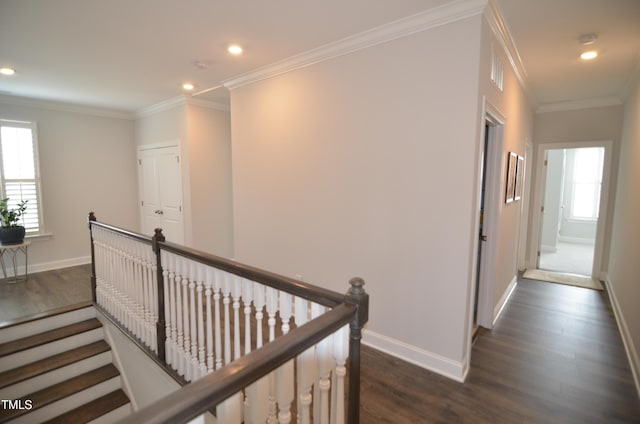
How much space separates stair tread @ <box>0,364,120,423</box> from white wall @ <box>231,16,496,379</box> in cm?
206

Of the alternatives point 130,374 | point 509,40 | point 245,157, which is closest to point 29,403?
point 130,374

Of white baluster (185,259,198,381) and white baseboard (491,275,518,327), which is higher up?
white baluster (185,259,198,381)

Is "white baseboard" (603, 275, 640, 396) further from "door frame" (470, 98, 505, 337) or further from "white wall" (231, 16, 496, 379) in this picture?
"white wall" (231, 16, 496, 379)

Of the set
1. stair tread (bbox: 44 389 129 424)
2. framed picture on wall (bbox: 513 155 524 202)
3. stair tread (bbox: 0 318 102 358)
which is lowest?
stair tread (bbox: 44 389 129 424)

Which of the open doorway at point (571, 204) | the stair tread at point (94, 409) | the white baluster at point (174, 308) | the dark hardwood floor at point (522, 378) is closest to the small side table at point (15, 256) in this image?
the dark hardwood floor at point (522, 378)

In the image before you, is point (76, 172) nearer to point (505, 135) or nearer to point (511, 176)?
point (505, 135)

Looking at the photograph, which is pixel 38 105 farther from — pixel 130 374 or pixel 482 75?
pixel 482 75

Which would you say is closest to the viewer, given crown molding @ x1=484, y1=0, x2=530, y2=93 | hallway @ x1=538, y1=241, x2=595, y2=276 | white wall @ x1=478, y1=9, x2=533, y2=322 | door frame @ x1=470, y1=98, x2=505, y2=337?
crown molding @ x1=484, y1=0, x2=530, y2=93

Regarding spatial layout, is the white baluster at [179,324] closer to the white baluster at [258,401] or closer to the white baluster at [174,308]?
the white baluster at [174,308]

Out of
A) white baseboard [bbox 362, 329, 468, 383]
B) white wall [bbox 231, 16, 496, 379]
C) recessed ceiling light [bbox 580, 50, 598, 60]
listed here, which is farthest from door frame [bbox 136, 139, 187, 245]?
recessed ceiling light [bbox 580, 50, 598, 60]

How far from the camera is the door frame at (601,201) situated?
4547 mm

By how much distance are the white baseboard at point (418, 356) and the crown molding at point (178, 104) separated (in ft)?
13.1

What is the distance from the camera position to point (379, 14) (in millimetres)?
2238

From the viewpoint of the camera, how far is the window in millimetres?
4441
